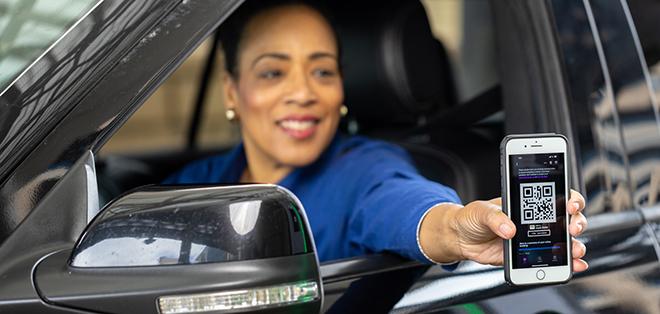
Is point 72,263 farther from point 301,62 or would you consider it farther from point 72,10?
point 301,62

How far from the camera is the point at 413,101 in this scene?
2.75 meters

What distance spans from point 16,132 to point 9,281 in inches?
7.0

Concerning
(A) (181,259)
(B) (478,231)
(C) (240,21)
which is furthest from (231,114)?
(A) (181,259)

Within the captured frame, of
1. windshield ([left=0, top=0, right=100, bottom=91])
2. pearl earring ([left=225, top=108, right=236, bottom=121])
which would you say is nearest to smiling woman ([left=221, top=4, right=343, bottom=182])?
pearl earring ([left=225, top=108, right=236, bottom=121])

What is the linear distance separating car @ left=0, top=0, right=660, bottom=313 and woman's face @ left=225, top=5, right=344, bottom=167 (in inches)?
10.9

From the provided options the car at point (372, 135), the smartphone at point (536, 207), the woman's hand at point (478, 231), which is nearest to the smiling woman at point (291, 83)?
the car at point (372, 135)

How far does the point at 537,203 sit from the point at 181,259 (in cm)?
51

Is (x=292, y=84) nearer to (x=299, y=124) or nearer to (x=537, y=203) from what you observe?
(x=299, y=124)

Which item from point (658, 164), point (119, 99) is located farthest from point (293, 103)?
point (119, 99)

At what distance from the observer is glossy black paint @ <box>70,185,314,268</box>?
1265 mm

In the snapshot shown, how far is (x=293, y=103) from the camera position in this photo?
2299 millimetres

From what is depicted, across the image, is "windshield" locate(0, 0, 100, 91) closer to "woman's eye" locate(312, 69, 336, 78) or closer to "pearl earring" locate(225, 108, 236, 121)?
"woman's eye" locate(312, 69, 336, 78)

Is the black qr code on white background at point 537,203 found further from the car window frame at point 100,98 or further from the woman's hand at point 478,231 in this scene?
the car window frame at point 100,98

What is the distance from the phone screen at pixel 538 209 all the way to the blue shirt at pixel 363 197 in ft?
0.74
